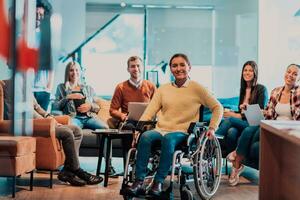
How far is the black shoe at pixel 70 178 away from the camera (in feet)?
14.4

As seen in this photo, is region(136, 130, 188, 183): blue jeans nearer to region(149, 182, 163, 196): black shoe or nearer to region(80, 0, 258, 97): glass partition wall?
region(149, 182, 163, 196): black shoe

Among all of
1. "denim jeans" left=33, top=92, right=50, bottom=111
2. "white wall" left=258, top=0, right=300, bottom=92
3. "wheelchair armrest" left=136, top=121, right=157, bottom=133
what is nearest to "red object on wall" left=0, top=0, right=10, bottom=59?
"wheelchair armrest" left=136, top=121, right=157, bottom=133

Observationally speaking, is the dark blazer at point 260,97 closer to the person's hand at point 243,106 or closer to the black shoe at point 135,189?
the person's hand at point 243,106

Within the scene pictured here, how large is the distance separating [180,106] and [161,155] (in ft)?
1.79

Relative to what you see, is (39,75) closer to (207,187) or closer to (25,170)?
(25,170)

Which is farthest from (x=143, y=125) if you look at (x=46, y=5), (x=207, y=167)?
(x=46, y=5)

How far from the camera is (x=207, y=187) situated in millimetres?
3844

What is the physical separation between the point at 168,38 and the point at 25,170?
199 inches

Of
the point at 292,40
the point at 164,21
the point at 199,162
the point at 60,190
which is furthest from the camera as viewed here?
the point at 164,21

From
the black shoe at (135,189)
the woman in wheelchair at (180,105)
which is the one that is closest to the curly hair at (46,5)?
the woman in wheelchair at (180,105)

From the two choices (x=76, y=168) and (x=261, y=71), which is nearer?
(x=76, y=168)

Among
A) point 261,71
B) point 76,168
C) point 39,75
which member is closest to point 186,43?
point 261,71

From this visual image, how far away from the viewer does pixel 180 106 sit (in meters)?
3.88

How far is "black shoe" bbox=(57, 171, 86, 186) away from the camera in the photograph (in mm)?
4402
